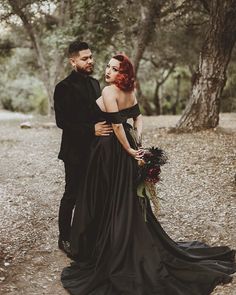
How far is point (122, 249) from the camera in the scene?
4.22 m

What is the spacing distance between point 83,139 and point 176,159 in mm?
4976

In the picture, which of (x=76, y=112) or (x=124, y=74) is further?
(x=76, y=112)

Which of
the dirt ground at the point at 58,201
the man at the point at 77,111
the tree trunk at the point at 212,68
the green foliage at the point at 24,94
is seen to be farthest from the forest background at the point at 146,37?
the man at the point at 77,111

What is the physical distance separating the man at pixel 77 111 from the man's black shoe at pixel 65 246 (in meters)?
0.70

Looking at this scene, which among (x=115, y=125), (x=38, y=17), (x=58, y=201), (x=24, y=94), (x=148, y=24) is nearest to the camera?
(x=115, y=125)

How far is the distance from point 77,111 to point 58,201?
2.94 meters

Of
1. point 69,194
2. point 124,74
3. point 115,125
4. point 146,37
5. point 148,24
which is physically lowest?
point 69,194

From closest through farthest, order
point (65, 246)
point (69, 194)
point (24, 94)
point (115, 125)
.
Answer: point (115, 125), point (69, 194), point (65, 246), point (24, 94)

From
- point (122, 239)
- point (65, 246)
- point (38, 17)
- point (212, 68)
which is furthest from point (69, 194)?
point (38, 17)

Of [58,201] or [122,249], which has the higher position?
[122,249]

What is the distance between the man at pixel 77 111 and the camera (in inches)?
172

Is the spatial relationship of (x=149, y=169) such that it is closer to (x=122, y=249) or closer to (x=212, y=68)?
(x=122, y=249)

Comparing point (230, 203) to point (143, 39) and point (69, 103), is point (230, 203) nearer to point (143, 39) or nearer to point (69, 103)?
point (69, 103)

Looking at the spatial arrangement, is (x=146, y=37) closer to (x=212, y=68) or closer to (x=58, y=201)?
(x=212, y=68)
